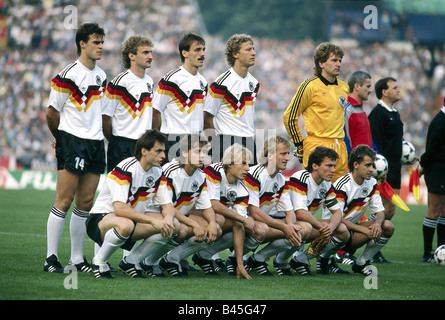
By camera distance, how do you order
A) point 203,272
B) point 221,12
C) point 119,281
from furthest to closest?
point 221,12
point 203,272
point 119,281

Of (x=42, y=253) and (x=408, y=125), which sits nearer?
(x=42, y=253)

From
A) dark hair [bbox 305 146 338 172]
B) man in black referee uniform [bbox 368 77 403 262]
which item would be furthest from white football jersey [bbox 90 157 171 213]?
man in black referee uniform [bbox 368 77 403 262]

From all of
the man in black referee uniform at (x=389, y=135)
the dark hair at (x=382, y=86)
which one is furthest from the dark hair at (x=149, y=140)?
the dark hair at (x=382, y=86)

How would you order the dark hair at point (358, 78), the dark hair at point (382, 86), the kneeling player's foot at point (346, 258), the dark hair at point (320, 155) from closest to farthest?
the dark hair at point (320, 155), the kneeling player's foot at point (346, 258), the dark hair at point (358, 78), the dark hair at point (382, 86)

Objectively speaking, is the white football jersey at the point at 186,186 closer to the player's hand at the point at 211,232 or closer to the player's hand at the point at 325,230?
the player's hand at the point at 211,232

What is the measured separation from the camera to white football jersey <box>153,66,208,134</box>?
807cm

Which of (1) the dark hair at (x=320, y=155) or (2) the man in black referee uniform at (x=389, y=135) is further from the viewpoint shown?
(2) the man in black referee uniform at (x=389, y=135)

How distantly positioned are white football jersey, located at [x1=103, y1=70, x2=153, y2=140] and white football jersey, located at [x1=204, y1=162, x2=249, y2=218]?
3.01 ft

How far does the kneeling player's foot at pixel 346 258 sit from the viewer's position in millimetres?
9023

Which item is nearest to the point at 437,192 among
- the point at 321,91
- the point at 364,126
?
the point at 364,126

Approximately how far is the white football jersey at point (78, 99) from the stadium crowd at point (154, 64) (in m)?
18.1
